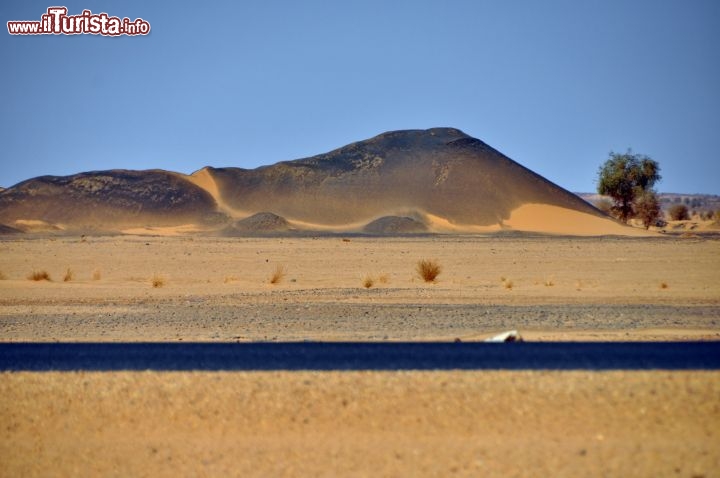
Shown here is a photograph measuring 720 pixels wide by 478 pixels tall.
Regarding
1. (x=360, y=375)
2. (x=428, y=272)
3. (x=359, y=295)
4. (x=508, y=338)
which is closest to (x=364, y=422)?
(x=360, y=375)

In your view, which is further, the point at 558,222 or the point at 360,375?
the point at 558,222

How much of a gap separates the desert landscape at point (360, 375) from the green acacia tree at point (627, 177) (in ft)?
157

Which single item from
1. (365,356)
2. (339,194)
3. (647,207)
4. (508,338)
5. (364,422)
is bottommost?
(364,422)

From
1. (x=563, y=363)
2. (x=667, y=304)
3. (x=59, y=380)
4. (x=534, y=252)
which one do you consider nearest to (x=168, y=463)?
(x=59, y=380)

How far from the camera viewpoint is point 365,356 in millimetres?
13438

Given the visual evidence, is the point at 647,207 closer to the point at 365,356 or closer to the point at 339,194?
the point at 339,194

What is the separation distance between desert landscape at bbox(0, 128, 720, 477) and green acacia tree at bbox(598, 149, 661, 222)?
47784 millimetres

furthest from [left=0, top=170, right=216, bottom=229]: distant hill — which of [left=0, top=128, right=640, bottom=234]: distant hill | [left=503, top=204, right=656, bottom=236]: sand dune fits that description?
[left=503, top=204, right=656, bottom=236]: sand dune

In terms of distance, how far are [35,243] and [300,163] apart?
6920 centimetres

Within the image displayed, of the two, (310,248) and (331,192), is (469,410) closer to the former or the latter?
(310,248)

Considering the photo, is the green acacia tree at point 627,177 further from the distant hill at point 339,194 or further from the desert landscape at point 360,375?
the desert landscape at point 360,375

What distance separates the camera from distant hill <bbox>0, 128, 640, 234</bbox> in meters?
112

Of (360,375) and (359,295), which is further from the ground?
(360,375)

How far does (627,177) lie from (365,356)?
333ft
